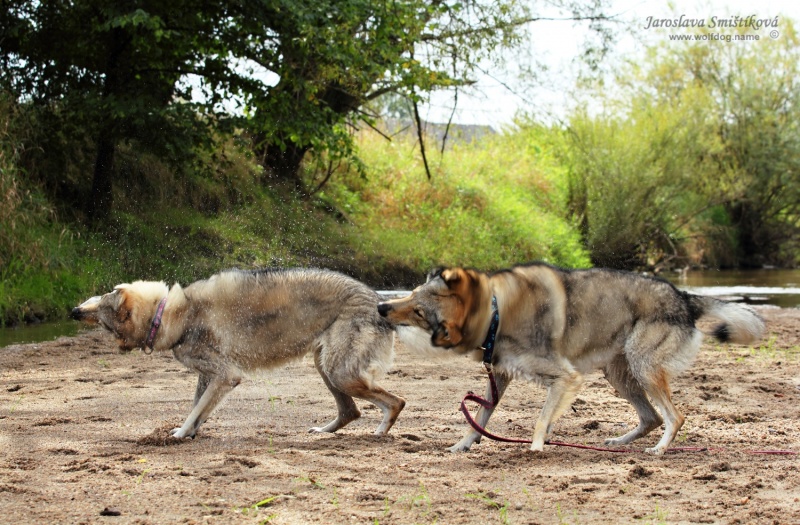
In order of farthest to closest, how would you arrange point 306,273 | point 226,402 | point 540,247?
point 540,247
point 226,402
point 306,273

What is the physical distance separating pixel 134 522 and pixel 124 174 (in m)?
14.9

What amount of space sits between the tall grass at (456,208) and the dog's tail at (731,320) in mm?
14502

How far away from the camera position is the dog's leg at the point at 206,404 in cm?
627

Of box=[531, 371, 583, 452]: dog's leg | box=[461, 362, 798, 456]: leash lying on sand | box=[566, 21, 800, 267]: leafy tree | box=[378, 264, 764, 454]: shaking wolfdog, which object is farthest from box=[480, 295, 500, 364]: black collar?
box=[566, 21, 800, 267]: leafy tree

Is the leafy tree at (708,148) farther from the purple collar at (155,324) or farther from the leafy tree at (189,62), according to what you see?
the purple collar at (155,324)

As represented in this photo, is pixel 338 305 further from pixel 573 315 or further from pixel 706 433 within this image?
pixel 706 433

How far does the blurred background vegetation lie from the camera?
15.3 metres

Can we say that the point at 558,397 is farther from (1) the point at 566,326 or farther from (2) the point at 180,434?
(2) the point at 180,434

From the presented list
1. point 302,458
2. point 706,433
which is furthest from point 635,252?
point 302,458

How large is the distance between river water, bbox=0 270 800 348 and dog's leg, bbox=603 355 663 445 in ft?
25.3

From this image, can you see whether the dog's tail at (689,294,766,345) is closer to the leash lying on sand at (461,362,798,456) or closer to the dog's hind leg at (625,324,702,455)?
the dog's hind leg at (625,324,702,455)

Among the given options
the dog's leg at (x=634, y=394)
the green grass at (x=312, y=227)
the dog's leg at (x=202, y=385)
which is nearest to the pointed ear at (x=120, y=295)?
the dog's leg at (x=202, y=385)

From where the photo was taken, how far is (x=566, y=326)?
20.4 ft

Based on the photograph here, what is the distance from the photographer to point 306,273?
6945mm
